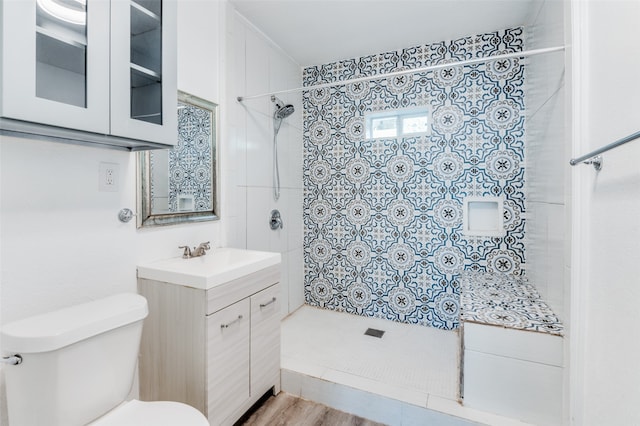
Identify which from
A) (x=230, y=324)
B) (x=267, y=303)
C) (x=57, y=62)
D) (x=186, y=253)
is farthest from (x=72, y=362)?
(x=57, y=62)

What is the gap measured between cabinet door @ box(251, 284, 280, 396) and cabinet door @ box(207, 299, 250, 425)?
0.19 feet

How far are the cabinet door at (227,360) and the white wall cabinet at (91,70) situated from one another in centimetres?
83

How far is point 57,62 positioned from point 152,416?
124 centimetres

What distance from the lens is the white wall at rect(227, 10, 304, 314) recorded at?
221 cm

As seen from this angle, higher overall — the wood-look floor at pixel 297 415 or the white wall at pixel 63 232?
the white wall at pixel 63 232

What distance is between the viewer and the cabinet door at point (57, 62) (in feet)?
2.89

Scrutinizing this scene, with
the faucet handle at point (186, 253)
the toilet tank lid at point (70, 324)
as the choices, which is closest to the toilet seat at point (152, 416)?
the toilet tank lid at point (70, 324)

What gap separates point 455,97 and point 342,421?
2423 mm

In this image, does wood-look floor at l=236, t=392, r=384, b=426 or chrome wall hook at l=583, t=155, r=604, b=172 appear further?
wood-look floor at l=236, t=392, r=384, b=426

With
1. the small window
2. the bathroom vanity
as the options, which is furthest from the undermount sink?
the small window

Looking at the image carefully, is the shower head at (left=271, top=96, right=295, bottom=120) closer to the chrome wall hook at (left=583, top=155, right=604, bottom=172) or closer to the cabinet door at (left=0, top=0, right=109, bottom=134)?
the cabinet door at (left=0, top=0, right=109, bottom=134)

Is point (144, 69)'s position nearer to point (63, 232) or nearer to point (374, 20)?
point (63, 232)

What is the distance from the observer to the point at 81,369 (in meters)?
1.05

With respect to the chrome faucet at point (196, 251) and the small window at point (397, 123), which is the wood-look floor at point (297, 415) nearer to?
the chrome faucet at point (196, 251)
